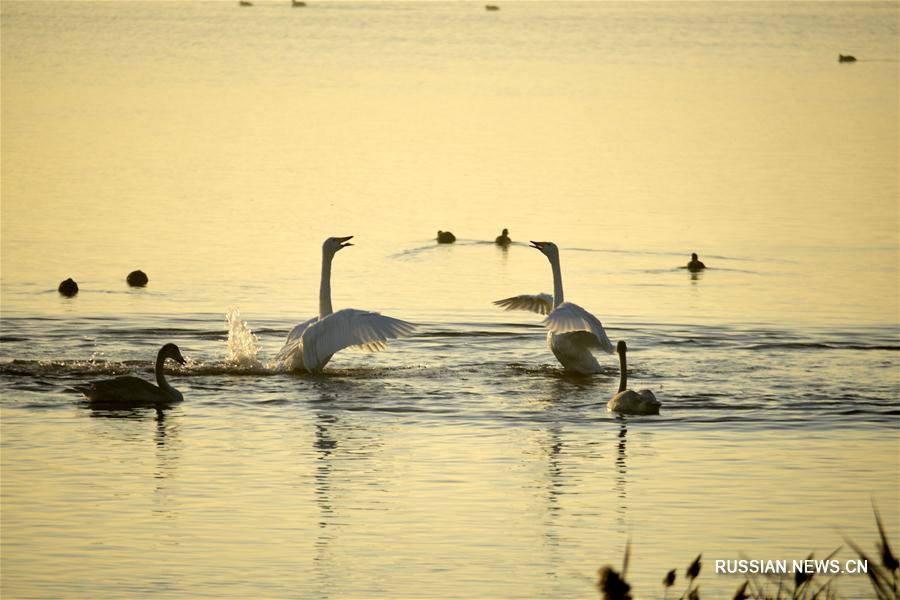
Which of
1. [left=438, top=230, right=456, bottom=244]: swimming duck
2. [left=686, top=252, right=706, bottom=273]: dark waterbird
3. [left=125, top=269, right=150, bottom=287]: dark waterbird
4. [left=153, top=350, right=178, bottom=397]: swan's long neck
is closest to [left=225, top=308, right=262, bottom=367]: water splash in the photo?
[left=153, top=350, right=178, bottom=397]: swan's long neck

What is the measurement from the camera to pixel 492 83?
61594mm

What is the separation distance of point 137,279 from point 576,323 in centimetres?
783

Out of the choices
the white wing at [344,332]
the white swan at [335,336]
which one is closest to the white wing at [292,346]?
the white swan at [335,336]

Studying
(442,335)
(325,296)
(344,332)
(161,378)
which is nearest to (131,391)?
(161,378)

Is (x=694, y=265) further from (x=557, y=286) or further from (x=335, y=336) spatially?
(x=335, y=336)

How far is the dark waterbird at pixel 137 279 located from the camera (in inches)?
960

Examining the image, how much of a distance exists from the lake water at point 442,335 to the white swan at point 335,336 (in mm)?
238

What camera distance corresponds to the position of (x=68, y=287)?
2334 cm

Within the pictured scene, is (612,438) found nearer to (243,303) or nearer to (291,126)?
(243,303)

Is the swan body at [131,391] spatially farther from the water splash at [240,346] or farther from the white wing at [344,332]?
the white wing at [344,332]

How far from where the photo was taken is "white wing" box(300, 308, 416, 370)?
60.7 ft

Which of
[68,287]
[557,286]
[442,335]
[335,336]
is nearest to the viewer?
[335,336]

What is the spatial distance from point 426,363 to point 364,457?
171 inches

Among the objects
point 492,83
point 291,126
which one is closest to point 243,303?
point 291,126
